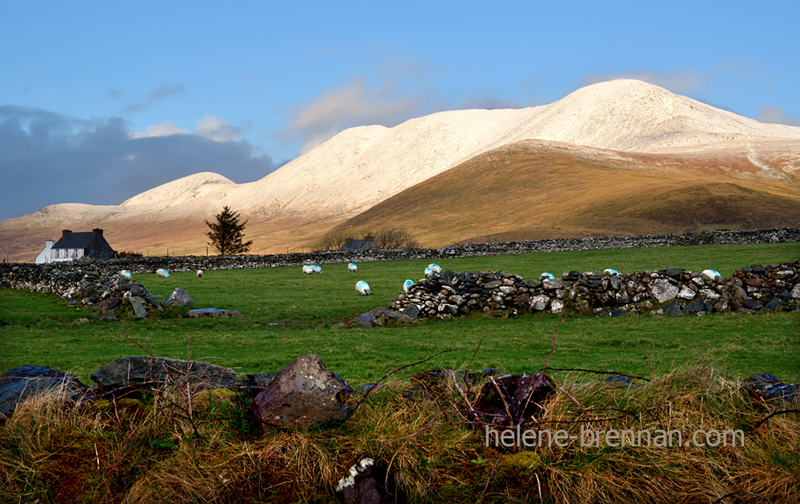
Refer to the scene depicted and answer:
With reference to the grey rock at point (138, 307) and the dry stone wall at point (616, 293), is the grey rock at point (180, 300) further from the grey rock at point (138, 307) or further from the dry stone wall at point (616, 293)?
the dry stone wall at point (616, 293)

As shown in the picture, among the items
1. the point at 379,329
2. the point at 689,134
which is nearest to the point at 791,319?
the point at 379,329

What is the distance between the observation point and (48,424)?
5.36 m

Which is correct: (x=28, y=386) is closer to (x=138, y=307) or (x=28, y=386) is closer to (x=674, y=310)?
(x=138, y=307)

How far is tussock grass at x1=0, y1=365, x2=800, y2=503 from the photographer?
475 cm

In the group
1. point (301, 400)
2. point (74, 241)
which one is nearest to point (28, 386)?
point (301, 400)

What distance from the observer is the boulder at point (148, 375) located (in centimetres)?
589

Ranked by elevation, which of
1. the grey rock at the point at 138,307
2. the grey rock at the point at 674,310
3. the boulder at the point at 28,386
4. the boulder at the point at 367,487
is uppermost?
the boulder at the point at 28,386

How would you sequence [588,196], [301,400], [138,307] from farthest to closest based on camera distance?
[588,196]
[138,307]
[301,400]

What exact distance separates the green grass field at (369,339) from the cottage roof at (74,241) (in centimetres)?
5641

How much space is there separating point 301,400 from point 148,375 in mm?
2101

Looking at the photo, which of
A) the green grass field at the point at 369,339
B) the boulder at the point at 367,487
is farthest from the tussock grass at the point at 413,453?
the green grass field at the point at 369,339

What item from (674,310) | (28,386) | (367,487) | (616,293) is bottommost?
(674,310)

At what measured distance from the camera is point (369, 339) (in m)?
14.2

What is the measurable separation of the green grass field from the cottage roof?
2221 inches
